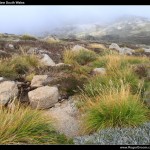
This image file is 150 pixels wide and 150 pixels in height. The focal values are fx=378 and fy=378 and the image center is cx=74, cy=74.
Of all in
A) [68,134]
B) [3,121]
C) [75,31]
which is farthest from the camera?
[75,31]

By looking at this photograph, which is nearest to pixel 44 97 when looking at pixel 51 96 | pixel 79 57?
pixel 51 96

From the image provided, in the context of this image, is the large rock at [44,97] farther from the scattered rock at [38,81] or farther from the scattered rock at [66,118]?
the scattered rock at [38,81]

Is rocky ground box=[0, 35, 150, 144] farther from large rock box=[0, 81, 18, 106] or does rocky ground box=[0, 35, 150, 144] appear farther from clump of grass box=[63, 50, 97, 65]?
clump of grass box=[63, 50, 97, 65]

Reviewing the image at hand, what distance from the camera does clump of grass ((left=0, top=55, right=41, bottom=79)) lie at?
39.0ft

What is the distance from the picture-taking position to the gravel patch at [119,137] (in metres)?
6.50

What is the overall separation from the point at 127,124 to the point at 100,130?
23.9 inches

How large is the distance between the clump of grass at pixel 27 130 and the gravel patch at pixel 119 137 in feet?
1.30

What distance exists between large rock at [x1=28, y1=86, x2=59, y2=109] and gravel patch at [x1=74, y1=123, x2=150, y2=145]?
2.70 m

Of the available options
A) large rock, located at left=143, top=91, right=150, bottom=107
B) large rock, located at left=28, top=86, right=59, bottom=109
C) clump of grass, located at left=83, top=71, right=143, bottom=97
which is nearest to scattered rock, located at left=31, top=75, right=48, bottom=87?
Answer: large rock, located at left=28, top=86, right=59, bottom=109

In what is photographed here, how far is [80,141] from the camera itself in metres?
6.66

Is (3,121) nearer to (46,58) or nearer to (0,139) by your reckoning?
(0,139)

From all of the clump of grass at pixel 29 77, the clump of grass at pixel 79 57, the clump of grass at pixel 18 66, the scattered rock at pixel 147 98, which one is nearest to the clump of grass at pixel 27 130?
the scattered rock at pixel 147 98

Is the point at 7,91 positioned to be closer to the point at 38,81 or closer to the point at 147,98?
the point at 38,81

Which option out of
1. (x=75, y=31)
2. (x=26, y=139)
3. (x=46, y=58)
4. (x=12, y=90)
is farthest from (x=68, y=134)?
(x=75, y=31)
